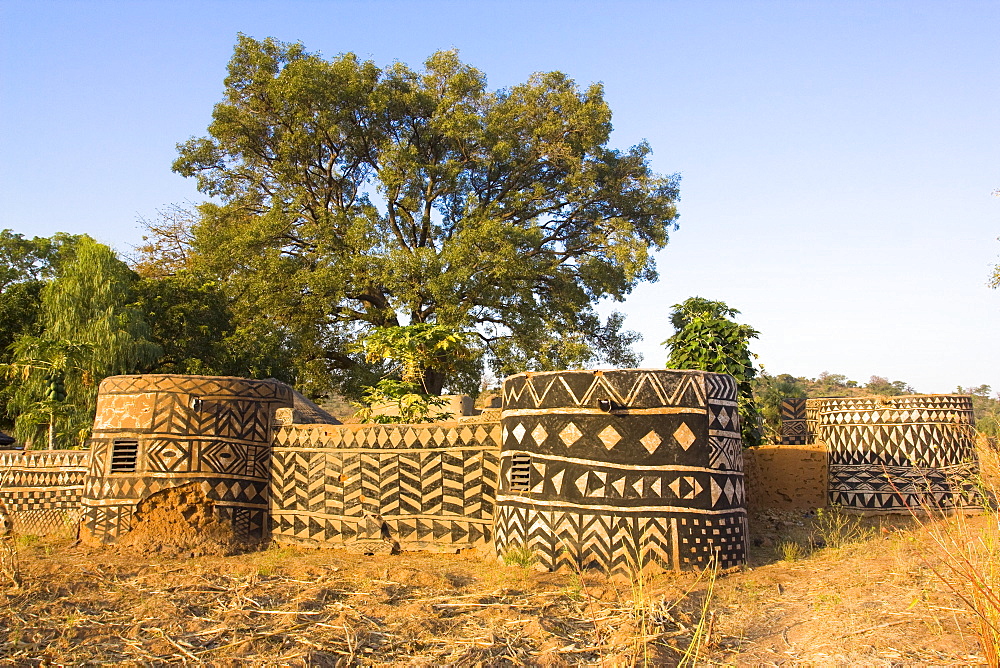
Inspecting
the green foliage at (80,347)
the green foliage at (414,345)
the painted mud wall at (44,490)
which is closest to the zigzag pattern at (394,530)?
the green foliage at (414,345)

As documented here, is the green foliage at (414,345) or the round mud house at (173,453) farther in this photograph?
the green foliage at (414,345)

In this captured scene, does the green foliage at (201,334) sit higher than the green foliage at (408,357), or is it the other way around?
the green foliage at (201,334)

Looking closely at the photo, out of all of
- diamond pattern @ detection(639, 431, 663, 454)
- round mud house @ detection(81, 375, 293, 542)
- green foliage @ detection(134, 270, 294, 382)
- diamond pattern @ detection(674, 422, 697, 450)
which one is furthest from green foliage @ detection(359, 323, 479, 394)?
green foliage @ detection(134, 270, 294, 382)

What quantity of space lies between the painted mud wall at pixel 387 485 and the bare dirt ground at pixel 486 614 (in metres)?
0.66

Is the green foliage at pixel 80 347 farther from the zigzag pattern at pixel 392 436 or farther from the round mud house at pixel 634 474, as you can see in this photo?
the round mud house at pixel 634 474

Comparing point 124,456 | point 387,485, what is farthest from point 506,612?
point 124,456

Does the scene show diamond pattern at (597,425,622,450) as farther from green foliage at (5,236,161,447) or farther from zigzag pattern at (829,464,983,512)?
green foliage at (5,236,161,447)

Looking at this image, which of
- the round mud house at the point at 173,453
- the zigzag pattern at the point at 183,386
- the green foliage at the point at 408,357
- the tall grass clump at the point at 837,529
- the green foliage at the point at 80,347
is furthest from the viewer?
the green foliage at the point at 80,347

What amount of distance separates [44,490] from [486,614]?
7069mm

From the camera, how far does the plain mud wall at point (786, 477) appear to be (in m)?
9.30

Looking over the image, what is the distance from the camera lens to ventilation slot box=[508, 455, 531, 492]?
7.04 metres

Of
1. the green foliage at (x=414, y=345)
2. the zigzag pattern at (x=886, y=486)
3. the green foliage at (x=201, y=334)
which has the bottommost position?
the zigzag pattern at (x=886, y=486)

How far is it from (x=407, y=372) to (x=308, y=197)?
460 inches

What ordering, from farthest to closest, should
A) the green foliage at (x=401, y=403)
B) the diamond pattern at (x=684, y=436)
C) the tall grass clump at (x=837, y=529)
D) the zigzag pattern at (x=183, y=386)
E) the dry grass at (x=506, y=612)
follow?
1. the green foliage at (x=401, y=403)
2. the zigzag pattern at (x=183, y=386)
3. the tall grass clump at (x=837, y=529)
4. the diamond pattern at (x=684, y=436)
5. the dry grass at (x=506, y=612)
